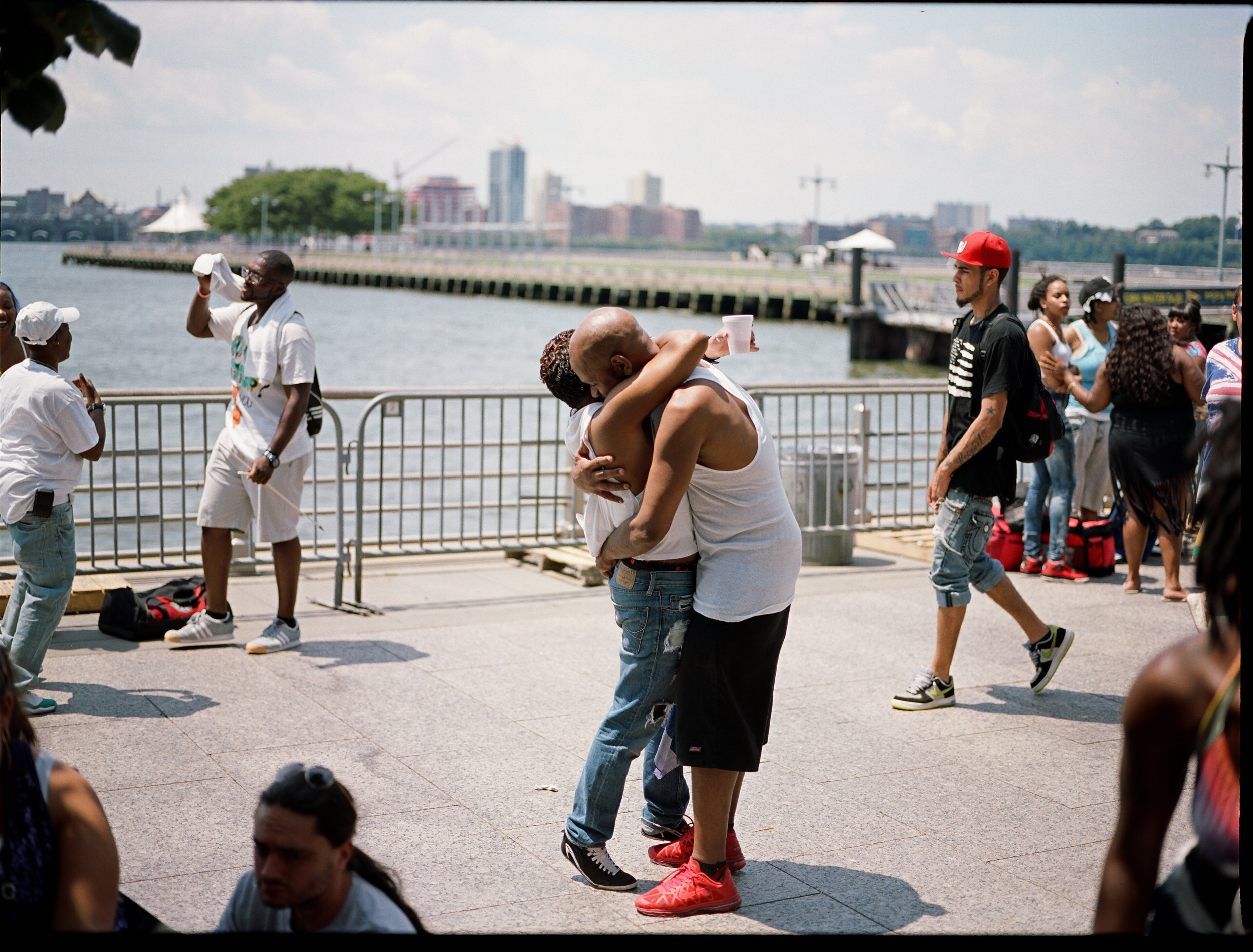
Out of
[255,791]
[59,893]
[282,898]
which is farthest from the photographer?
[255,791]

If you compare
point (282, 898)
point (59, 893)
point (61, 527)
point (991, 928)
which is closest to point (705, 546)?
point (991, 928)

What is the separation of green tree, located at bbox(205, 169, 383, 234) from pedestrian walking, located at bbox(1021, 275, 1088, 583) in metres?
140

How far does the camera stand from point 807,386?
9289 mm

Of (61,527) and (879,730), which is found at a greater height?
(61,527)

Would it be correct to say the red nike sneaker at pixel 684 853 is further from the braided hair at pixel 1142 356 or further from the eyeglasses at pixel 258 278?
the braided hair at pixel 1142 356

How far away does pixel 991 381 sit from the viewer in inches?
213

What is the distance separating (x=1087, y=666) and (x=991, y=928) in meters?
3.02

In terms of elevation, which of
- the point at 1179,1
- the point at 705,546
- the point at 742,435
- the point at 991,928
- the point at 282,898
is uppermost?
the point at 1179,1

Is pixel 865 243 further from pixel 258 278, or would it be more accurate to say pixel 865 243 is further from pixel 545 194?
pixel 545 194

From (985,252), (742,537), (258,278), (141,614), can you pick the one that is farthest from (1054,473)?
(141,614)

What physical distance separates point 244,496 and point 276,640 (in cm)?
73

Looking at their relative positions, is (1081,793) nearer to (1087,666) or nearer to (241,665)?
(1087,666)

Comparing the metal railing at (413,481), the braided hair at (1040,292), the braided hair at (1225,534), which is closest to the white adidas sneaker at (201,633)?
the metal railing at (413,481)

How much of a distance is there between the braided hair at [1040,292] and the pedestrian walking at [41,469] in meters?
5.67
